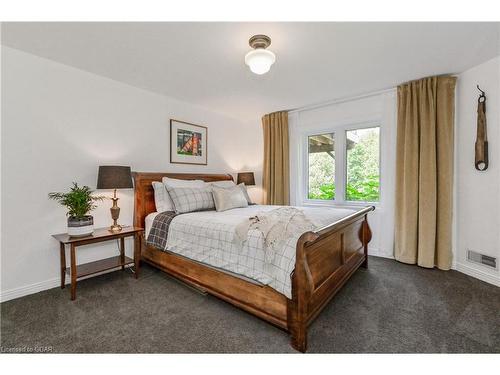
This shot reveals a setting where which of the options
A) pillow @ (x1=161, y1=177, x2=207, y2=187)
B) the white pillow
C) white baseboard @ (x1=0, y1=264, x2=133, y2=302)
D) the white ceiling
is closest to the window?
the white ceiling

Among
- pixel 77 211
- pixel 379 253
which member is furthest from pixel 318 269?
pixel 77 211

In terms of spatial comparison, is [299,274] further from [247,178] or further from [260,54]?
[247,178]

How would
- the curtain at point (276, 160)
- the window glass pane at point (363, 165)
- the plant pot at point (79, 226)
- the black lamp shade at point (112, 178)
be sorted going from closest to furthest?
the plant pot at point (79, 226) < the black lamp shade at point (112, 178) < the window glass pane at point (363, 165) < the curtain at point (276, 160)

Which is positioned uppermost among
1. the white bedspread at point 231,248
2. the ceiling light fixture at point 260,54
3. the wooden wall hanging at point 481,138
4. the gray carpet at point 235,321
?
the ceiling light fixture at point 260,54

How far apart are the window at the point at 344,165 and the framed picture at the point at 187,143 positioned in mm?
1887

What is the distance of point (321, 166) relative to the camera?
4.05m

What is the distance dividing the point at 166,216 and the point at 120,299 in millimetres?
912

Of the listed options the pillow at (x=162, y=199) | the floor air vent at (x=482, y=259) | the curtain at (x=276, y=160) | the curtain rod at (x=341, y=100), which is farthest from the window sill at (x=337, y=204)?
the pillow at (x=162, y=199)

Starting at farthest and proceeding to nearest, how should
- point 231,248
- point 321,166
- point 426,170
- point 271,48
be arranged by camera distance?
point 321,166 < point 426,170 < point 271,48 < point 231,248

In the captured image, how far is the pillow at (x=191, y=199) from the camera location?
277 cm

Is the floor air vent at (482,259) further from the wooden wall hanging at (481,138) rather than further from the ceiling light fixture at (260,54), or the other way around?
the ceiling light fixture at (260,54)

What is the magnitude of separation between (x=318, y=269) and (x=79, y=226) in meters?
2.28

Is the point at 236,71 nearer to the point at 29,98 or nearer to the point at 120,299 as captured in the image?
the point at 29,98
